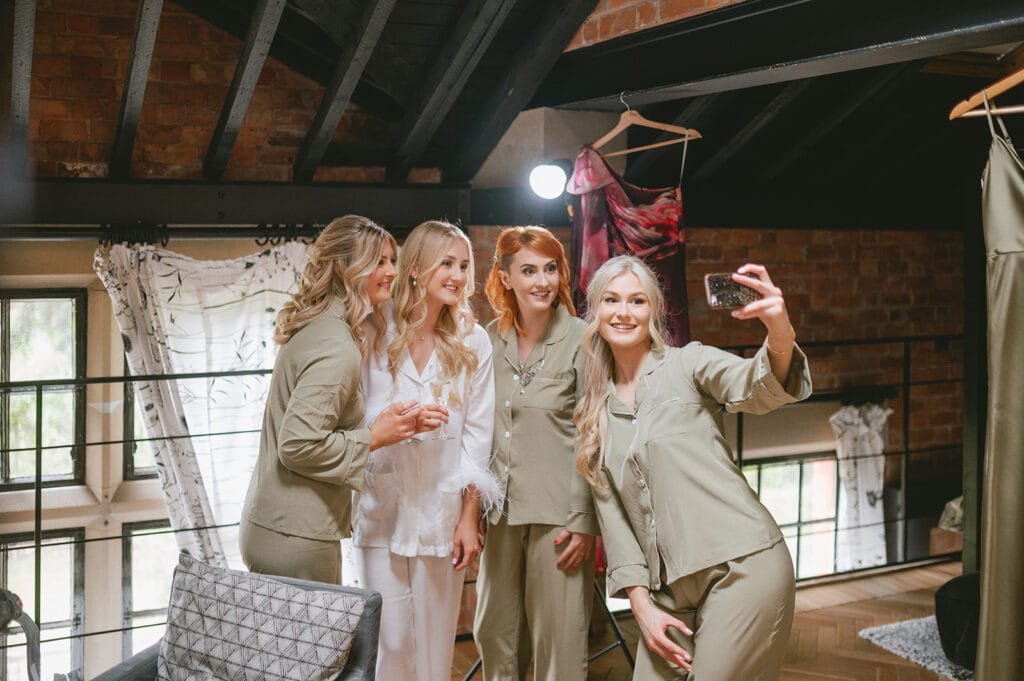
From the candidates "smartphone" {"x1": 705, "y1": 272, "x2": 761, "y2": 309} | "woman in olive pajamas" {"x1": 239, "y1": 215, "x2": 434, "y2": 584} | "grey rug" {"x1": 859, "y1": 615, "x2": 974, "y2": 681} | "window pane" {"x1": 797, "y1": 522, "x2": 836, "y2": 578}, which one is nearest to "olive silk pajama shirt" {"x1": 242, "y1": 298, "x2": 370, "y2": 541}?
"woman in olive pajamas" {"x1": 239, "y1": 215, "x2": 434, "y2": 584}

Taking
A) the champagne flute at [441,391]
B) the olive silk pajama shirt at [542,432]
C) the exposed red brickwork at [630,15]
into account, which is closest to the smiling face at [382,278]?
the champagne flute at [441,391]

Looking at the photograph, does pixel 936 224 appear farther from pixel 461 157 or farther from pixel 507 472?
pixel 507 472

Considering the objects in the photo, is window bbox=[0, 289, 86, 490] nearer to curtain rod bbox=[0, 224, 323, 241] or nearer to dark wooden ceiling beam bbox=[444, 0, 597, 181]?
curtain rod bbox=[0, 224, 323, 241]

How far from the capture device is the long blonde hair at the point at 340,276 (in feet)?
9.20

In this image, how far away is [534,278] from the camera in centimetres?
303

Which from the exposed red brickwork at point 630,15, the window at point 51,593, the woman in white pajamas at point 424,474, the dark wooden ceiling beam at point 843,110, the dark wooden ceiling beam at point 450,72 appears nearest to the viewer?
the woman in white pajamas at point 424,474

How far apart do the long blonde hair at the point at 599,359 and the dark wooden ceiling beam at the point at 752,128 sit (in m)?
2.12

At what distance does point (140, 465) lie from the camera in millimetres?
4879

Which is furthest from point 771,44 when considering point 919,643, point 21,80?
point 919,643

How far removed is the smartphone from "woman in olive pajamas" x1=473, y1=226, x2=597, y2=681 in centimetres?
77

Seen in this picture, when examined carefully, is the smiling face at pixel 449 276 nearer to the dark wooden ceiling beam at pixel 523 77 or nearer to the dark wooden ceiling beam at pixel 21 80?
the dark wooden ceiling beam at pixel 523 77

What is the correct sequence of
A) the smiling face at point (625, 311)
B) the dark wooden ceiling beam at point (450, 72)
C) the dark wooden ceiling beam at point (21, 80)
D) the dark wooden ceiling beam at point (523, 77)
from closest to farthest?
the smiling face at point (625, 311)
the dark wooden ceiling beam at point (21, 80)
the dark wooden ceiling beam at point (450, 72)
the dark wooden ceiling beam at point (523, 77)

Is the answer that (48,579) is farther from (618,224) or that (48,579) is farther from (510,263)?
(618,224)

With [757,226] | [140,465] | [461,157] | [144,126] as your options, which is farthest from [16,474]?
[757,226]
